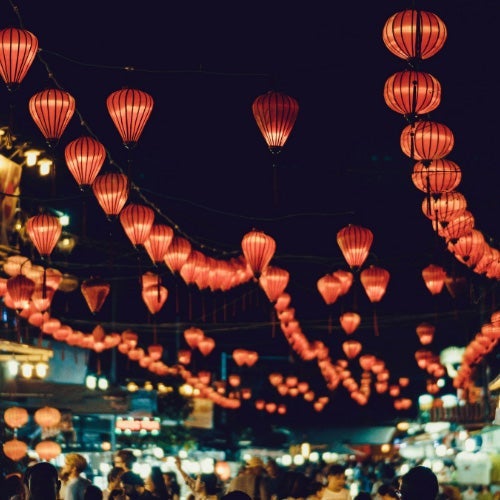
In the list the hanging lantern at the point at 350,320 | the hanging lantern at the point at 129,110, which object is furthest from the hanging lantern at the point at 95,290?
the hanging lantern at the point at 350,320

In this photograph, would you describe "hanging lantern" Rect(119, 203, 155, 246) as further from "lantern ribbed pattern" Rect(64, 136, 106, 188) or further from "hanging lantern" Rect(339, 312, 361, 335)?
"hanging lantern" Rect(339, 312, 361, 335)

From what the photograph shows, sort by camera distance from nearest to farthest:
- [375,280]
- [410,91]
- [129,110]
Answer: [410,91]
[129,110]
[375,280]

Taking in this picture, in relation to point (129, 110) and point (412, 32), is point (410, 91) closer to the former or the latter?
point (412, 32)

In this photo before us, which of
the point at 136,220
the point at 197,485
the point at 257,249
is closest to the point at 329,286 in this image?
the point at 257,249

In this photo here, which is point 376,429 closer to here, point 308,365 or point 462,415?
point 308,365

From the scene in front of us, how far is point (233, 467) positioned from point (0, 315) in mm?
14038

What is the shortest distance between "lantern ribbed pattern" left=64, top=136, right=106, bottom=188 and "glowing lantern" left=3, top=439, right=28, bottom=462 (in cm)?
1359

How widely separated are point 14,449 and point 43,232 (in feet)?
35.8

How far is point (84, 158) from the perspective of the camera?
1630 cm

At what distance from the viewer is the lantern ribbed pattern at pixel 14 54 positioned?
13.5 m

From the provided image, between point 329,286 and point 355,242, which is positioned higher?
point 329,286

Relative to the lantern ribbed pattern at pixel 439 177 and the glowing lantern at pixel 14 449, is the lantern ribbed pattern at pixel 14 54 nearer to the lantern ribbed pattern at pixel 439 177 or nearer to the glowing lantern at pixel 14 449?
the lantern ribbed pattern at pixel 439 177

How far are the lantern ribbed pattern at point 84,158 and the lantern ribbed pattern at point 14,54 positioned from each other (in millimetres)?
2804

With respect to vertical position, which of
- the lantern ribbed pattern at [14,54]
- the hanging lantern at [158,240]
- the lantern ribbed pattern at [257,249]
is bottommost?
the lantern ribbed pattern at [257,249]
